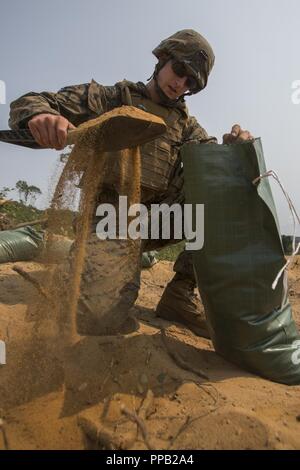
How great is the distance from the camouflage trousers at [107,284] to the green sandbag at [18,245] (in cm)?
151

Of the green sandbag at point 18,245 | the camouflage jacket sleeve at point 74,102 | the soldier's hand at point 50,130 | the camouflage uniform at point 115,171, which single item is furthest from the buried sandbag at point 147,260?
the soldier's hand at point 50,130

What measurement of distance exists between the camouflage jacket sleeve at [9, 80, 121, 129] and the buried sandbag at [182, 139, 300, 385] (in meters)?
0.94

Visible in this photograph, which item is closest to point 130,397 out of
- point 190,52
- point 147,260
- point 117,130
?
point 117,130

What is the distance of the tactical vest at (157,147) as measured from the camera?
9.55 feet

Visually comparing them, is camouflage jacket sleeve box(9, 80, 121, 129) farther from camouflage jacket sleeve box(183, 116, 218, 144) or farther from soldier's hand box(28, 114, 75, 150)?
camouflage jacket sleeve box(183, 116, 218, 144)

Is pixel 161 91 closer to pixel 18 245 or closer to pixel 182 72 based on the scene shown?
pixel 182 72

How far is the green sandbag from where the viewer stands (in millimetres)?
3691

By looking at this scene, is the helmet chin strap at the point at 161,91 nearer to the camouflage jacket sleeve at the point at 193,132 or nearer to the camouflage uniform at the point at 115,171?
the camouflage uniform at the point at 115,171

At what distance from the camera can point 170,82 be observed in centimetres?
297

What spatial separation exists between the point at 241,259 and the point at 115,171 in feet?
3.26

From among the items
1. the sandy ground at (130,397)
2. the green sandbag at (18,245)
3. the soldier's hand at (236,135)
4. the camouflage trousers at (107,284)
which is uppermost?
the soldier's hand at (236,135)

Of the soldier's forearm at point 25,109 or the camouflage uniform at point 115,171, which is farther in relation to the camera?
the camouflage uniform at point 115,171

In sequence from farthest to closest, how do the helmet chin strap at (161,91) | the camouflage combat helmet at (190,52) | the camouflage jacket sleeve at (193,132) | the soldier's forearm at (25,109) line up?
the camouflage jacket sleeve at (193,132)
the helmet chin strap at (161,91)
the camouflage combat helmet at (190,52)
the soldier's forearm at (25,109)

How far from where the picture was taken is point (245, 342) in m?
1.91
